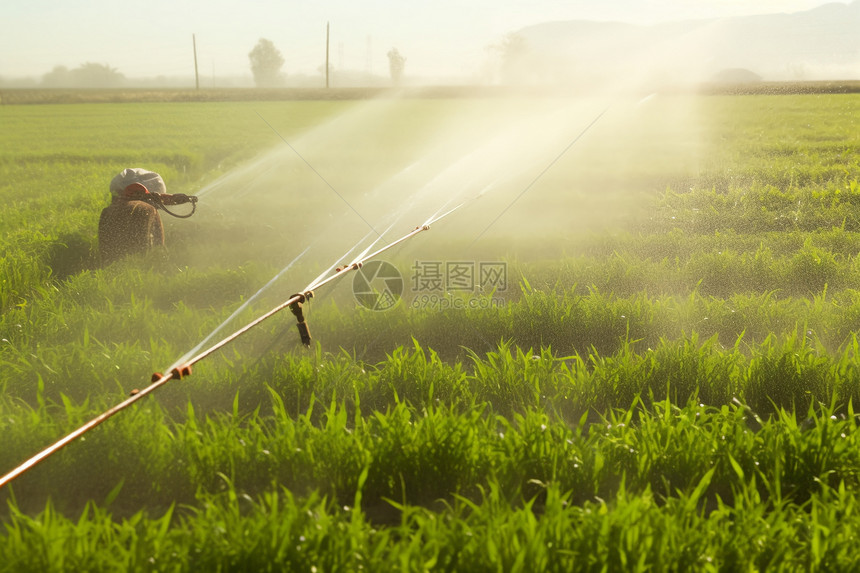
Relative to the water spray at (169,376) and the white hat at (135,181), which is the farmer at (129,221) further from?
the water spray at (169,376)

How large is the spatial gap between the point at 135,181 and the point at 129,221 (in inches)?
21.3

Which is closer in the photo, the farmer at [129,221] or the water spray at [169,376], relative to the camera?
the water spray at [169,376]

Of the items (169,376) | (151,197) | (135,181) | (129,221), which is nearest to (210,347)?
(169,376)

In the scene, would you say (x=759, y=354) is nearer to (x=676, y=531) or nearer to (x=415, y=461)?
(x=676, y=531)

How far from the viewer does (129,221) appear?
6289 millimetres

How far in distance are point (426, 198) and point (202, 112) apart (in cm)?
2673

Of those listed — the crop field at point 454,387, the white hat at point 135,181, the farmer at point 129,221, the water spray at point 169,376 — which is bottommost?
the crop field at point 454,387

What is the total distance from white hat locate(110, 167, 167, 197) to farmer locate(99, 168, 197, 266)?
0.01 metres

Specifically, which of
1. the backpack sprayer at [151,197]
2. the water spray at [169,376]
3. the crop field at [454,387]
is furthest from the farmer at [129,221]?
the water spray at [169,376]

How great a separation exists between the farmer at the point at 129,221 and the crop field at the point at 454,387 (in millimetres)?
237

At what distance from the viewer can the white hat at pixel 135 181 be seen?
21.5ft

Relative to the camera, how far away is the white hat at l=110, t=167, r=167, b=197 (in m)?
6.55

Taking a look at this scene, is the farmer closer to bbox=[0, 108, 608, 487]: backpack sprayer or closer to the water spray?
bbox=[0, 108, 608, 487]: backpack sprayer

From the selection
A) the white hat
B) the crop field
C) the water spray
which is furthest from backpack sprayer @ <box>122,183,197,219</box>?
the water spray
